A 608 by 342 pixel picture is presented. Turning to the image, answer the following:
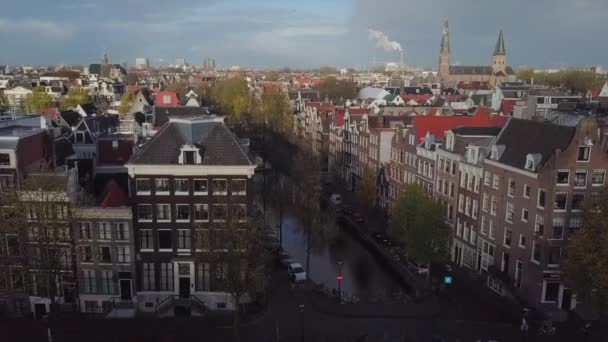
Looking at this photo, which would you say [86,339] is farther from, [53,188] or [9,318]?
[53,188]

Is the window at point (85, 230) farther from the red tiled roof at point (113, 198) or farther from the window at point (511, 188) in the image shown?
the window at point (511, 188)

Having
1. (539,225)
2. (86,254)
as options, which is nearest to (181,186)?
(86,254)

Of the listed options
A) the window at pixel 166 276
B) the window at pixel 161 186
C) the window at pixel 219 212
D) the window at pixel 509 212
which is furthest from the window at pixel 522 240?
the window at pixel 161 186

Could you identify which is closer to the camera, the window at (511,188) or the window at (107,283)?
the window at (107,283)

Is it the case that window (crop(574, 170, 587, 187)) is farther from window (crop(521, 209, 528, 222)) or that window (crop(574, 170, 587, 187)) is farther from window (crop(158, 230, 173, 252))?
window (crop(158, 230, 173, 252))

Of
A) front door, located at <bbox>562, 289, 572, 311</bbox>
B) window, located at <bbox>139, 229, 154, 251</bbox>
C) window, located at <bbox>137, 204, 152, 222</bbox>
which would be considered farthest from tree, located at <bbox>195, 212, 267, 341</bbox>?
front door, located at <bbox>562, 289, 572, 311</bbox>

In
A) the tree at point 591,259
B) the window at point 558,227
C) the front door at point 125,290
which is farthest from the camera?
the front door at point 125,290

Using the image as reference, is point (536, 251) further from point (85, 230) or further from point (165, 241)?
point (85, 230)
